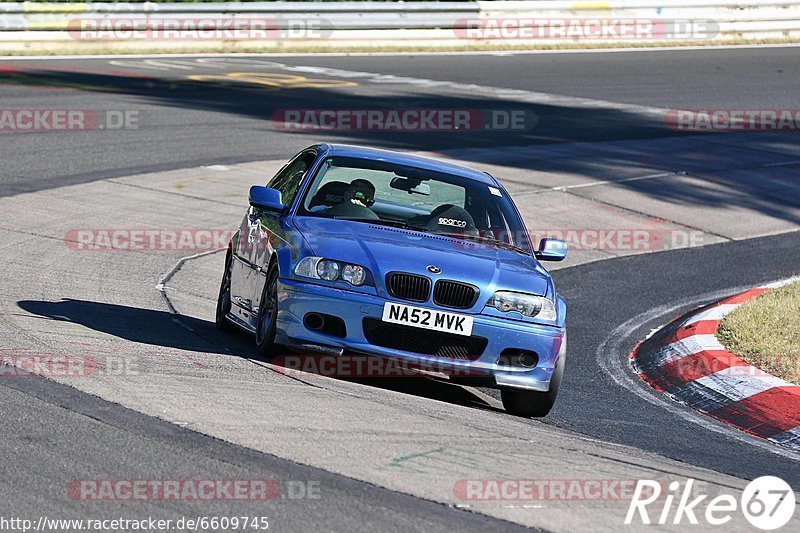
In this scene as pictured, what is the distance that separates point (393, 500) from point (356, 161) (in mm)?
4227

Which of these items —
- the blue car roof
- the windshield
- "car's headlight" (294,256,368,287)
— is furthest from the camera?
the blue car roof

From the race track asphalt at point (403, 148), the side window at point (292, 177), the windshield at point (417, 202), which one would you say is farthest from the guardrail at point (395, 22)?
→ the windshield at point (417, 202)

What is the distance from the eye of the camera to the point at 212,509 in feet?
16.4

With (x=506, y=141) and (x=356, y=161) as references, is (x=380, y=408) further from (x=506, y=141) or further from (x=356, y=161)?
(x=506, y=141)

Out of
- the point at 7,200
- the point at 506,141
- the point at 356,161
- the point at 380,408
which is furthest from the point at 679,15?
the point at 380,408

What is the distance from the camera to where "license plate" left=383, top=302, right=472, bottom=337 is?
7594 mm

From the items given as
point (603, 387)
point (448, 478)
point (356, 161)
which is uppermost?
point (356, 161)

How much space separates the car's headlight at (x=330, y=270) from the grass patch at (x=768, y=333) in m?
3.02

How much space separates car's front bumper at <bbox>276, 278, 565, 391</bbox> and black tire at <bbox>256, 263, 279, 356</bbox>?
119 millimetres

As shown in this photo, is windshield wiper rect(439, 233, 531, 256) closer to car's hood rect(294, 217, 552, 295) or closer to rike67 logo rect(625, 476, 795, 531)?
car's hood rect(294, 217, 552, 295)
